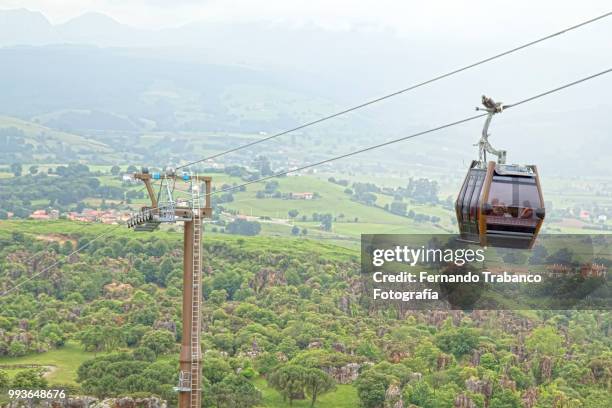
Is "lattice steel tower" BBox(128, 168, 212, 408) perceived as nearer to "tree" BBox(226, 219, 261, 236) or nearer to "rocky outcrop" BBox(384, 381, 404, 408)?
"rocky outcrop" BBox(384, 381, 404, 408)

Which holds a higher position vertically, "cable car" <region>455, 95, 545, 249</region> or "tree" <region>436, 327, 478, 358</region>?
"cable car" <region>455, 95, 545, 249</region>

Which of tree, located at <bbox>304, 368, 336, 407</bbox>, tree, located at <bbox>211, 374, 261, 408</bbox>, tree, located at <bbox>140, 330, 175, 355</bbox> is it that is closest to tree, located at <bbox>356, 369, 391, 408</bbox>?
tree, located at <bbox>304, 368, 336, 407</bbox>

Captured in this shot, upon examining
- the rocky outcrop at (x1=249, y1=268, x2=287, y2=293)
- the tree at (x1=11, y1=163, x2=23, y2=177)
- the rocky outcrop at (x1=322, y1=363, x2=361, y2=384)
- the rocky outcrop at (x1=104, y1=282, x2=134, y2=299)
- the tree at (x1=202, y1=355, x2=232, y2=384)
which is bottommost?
the rocky outcrop at (x1=322, y1=363, x2=361, y2=384)

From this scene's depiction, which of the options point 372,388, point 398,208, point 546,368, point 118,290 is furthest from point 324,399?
point 398,208

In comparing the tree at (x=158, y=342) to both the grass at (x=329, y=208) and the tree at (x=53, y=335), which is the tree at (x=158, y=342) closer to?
the tree at (x=53, y=335)

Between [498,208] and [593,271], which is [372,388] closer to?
[593,271]

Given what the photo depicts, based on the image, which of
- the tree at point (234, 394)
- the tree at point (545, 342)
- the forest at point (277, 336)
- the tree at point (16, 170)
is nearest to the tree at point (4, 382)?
the forest at point (277, 336)

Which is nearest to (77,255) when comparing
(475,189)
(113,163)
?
(475,189)
